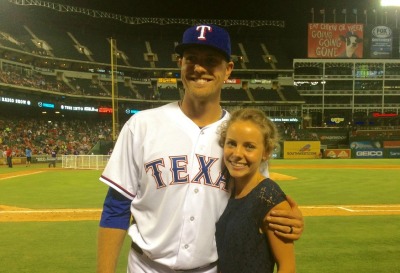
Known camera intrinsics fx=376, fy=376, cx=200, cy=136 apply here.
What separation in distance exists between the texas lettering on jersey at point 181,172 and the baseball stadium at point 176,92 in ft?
22.8

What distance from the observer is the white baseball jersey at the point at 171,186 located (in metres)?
2.03

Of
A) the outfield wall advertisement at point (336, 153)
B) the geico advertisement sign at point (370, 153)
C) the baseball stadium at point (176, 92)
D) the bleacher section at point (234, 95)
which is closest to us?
the baseball stadium at point (176, 92)

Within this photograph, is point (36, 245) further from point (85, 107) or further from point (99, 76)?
point (99, 76)

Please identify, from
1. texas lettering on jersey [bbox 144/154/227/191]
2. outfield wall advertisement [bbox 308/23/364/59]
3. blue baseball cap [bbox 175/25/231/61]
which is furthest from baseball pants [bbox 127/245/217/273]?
outfield wall advertisement [bbox 308/23/364/59]

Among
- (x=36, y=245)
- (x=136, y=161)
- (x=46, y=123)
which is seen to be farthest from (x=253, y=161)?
(x=46, y=123)

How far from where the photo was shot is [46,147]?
1296 inches

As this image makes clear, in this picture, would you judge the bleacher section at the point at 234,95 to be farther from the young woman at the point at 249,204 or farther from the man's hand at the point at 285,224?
the man's hand at the point at 285,224

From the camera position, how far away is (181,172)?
2062mm

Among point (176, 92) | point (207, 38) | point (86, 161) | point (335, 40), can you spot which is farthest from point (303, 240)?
point (335, 40)

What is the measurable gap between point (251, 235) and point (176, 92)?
46.9 meters

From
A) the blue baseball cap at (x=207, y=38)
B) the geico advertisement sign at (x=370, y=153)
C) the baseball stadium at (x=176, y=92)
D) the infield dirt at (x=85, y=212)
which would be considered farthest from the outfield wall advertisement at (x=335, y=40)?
the blue baseball cap at (x=207, y=38)

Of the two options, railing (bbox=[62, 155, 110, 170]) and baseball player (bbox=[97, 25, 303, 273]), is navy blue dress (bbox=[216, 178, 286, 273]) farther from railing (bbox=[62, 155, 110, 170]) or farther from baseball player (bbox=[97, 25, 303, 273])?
railing (bbox=[62, 155, 110, 170])

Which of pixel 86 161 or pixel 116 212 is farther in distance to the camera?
pixel 86 161

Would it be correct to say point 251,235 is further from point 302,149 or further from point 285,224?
point 302,149
